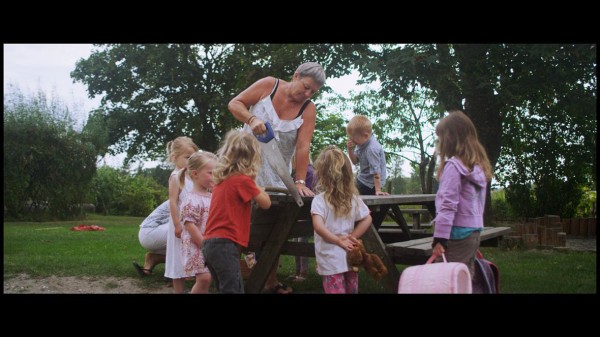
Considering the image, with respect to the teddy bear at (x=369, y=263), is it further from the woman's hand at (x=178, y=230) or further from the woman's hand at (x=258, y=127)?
the woman's hand at (x=178, y=230)

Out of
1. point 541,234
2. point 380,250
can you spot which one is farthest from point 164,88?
point 380,250

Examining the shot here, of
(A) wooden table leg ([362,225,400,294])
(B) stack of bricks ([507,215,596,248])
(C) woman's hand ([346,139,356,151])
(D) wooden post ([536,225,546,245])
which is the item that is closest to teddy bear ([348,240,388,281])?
(A) wooden table leg ([362,225,400,294])

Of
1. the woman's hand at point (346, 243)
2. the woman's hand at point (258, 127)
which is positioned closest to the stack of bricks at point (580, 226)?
the woman's hand at point (346, 243)

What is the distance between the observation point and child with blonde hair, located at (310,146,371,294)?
3631mm

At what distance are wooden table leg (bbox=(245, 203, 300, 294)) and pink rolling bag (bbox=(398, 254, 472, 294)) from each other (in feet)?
3.19

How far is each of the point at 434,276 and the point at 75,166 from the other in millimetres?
16668

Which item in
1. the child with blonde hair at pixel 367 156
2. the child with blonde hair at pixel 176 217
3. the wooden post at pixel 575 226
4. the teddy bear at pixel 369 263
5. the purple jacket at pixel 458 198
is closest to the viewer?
the purple jacket at pixel 458 198

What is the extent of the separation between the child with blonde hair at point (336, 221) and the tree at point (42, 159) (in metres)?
15.2

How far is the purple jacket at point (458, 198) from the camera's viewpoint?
10.7 ft

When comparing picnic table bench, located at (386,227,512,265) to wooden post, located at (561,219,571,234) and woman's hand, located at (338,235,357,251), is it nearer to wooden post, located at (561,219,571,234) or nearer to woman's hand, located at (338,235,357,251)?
woman's hand, located at (338,235,357,251)

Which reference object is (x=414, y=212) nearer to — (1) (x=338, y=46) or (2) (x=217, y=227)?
(2) (x=217, y=227)
